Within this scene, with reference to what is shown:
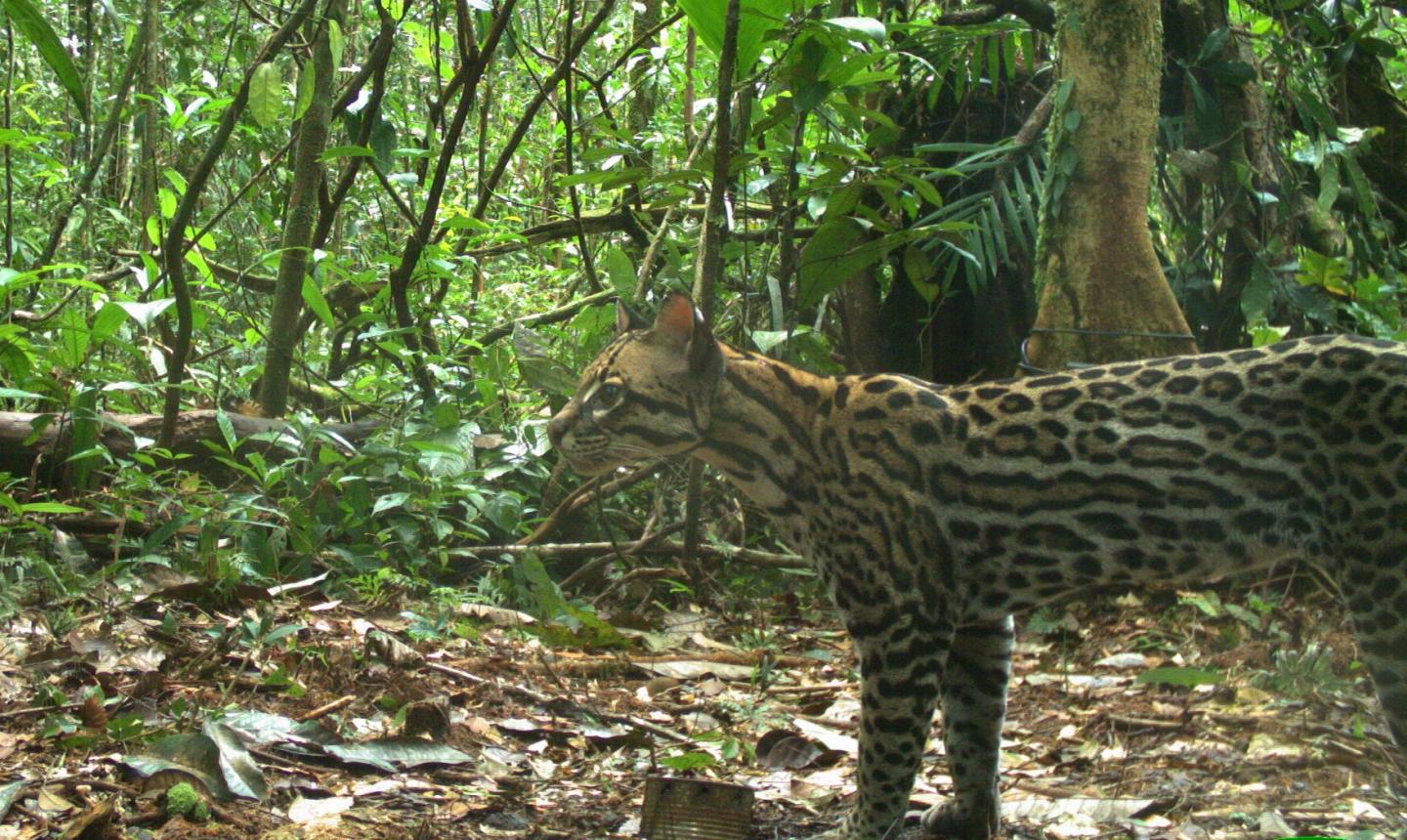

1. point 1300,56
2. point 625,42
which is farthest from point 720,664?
point 625,42

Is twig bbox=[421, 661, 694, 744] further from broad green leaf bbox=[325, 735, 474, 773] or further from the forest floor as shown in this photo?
broad green leaf bbox=[325, 735, 474, 773]

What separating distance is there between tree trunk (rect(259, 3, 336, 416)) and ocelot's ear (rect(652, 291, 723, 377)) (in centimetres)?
285

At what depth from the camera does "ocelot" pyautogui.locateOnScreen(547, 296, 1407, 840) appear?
410 centimetres

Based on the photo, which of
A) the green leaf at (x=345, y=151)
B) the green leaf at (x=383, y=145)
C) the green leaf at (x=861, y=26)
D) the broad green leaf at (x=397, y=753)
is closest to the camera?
the broad green leaf at (x=397, y=753)

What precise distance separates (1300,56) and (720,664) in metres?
4.66

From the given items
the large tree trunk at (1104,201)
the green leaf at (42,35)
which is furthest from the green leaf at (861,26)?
the green leaf at (42,35)

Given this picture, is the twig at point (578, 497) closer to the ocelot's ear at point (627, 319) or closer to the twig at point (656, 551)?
the twig at point (656, 551)

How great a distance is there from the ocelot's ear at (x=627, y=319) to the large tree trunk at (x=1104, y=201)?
6.97 feet

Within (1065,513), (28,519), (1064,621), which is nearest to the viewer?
(1065,513)

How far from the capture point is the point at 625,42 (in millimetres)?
10930

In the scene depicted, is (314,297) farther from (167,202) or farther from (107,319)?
(167,202)

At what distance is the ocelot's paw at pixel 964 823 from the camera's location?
440cm

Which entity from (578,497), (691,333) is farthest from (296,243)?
(691,333)

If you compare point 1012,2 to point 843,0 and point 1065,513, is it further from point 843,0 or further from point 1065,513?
point 1065,513
